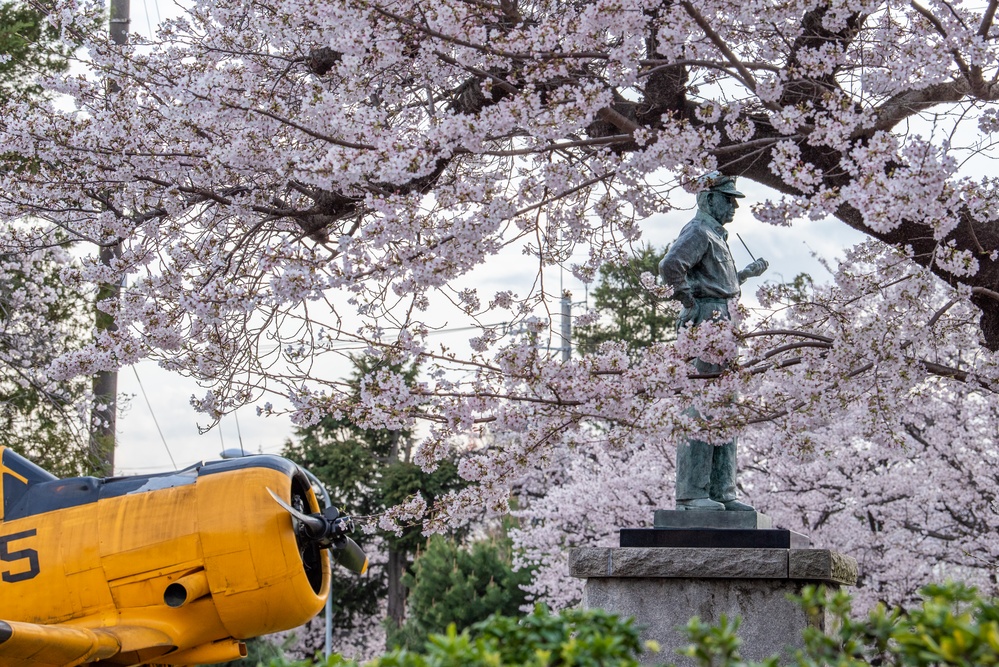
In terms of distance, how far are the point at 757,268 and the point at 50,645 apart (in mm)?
4696

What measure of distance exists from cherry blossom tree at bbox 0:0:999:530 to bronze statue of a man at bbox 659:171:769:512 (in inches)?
11.4

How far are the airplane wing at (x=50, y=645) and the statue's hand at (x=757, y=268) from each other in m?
4.40

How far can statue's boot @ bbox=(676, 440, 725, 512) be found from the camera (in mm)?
6379

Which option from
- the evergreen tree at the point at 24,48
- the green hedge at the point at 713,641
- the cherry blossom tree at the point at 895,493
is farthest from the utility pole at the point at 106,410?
the green hedge at the point at 713,641

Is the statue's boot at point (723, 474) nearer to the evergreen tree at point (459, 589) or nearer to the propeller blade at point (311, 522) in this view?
the propeller blade at point (311, 522)

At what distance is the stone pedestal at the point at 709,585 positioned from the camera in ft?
18.6

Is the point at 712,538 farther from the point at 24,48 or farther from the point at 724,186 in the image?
the point at 24,48

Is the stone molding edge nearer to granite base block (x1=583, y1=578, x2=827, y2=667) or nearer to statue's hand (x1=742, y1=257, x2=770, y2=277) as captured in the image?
granite base block (x1=583, y1=578, x2=827, y2=667)

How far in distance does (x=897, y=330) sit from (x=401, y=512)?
3.18 meters

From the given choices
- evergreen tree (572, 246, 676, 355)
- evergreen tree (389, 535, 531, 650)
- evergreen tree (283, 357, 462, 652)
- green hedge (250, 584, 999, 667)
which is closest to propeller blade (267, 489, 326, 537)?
green hedge (250, 584, 999, 667)

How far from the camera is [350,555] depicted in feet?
22.8

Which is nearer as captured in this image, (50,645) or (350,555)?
(50,645)

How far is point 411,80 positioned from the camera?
268 inches

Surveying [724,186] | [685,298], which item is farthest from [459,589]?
[724,186]
